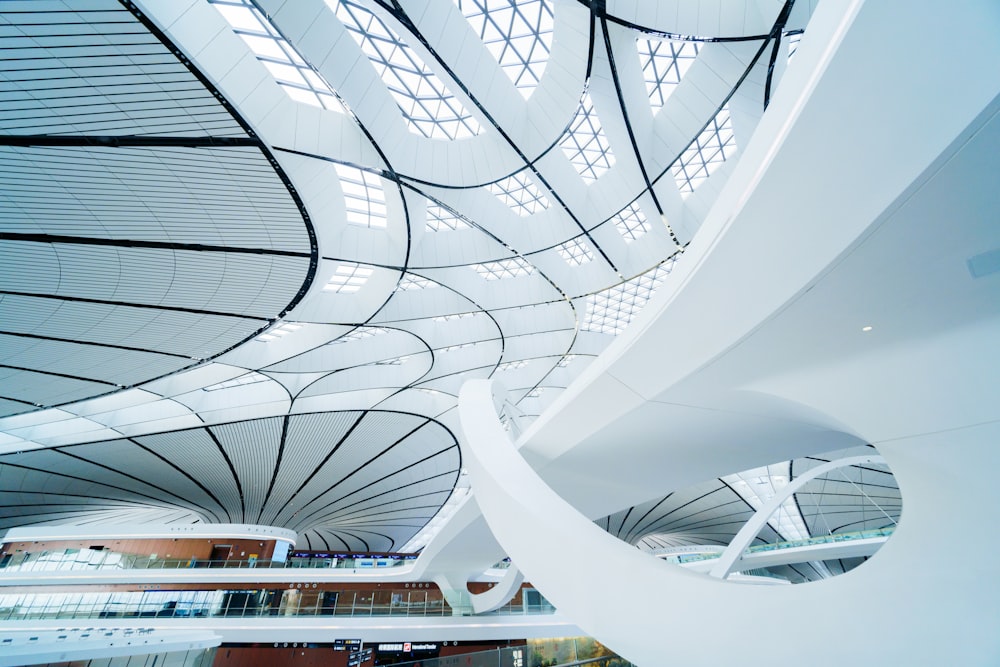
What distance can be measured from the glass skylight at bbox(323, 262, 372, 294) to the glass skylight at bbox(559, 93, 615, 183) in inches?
358

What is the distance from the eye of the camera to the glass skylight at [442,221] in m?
17.6

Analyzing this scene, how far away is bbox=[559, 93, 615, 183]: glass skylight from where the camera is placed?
14797 millimetres

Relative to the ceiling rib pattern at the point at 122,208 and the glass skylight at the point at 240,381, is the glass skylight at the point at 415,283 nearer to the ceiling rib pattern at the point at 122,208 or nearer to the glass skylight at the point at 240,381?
the ceiling rib pattern at the point at 122,208

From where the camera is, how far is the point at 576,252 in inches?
838

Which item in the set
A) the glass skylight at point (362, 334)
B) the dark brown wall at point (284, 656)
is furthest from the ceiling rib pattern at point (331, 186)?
the dark brown wall at point (284, 656)

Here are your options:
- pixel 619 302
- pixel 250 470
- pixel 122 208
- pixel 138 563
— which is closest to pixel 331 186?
pixel 122 208

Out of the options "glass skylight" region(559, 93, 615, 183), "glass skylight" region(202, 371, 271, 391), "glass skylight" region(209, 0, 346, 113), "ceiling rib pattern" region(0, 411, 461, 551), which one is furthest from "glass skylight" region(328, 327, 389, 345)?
"glass skylight" region(209, 0, 346, 113)

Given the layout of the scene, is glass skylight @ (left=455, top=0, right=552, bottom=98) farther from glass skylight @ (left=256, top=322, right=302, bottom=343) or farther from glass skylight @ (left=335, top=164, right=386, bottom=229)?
glass skylight @ (left=256, top=322, right=302, bottom=343)

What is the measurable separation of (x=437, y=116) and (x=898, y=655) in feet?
46.5

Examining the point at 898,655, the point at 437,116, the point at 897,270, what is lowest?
the point at 898,655

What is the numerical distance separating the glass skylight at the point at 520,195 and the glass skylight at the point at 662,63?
195 inches

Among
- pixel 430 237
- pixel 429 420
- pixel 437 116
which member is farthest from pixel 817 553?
pixel 437 116

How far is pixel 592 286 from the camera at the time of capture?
20.3m

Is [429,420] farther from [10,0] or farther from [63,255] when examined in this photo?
[10,0]
